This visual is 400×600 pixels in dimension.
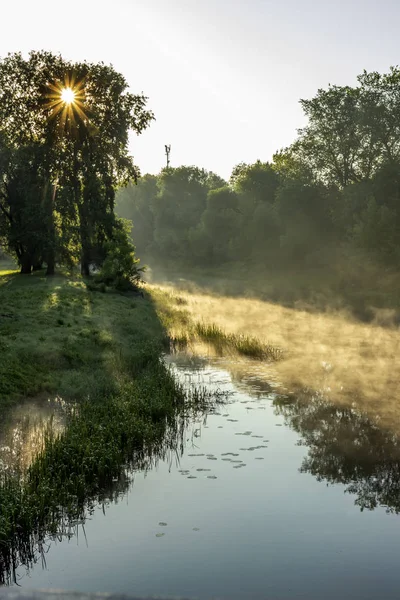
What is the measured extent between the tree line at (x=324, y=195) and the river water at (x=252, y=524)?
1970 inches

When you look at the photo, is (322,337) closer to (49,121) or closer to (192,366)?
(192,366)

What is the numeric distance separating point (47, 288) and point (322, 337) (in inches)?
774

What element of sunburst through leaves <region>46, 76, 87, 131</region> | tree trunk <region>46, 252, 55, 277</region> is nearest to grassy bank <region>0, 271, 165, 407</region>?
tree trunk <region>46, 252, 55, 277</region>

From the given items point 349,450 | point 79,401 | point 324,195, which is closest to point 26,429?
point 79,401

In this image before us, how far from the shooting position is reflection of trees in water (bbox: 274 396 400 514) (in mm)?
13359

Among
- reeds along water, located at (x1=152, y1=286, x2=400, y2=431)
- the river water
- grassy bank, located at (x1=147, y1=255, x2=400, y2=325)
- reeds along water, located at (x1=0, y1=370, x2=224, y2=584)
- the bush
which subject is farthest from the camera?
grassy bank, located at (x1=147, y1=255, x2=400, y2=325)

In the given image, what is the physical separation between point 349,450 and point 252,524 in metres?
5.11

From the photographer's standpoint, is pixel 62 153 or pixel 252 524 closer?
pixel 252 524

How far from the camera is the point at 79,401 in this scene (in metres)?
19.7

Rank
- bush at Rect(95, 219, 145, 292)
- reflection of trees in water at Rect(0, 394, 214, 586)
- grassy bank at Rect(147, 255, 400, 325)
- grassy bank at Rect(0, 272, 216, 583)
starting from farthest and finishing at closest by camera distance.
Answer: grassy bank at Rect(147, 255, 400, 325) → bush at Rect(95, 219, 145, 292) → grassy bank at Rect(0, 272, 216, 583) → reflection of trees in water at Rect(0, 394, 214, 586)

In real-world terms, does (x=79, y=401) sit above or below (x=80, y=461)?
above

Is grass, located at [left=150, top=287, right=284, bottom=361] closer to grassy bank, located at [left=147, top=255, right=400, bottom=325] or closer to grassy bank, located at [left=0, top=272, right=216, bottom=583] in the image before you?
grassy bank, located at [left=0, top=272, right=216, bottom=583]

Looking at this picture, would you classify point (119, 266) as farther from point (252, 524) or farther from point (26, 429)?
point (252, 524)

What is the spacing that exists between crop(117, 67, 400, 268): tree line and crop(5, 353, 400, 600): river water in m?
50.0
